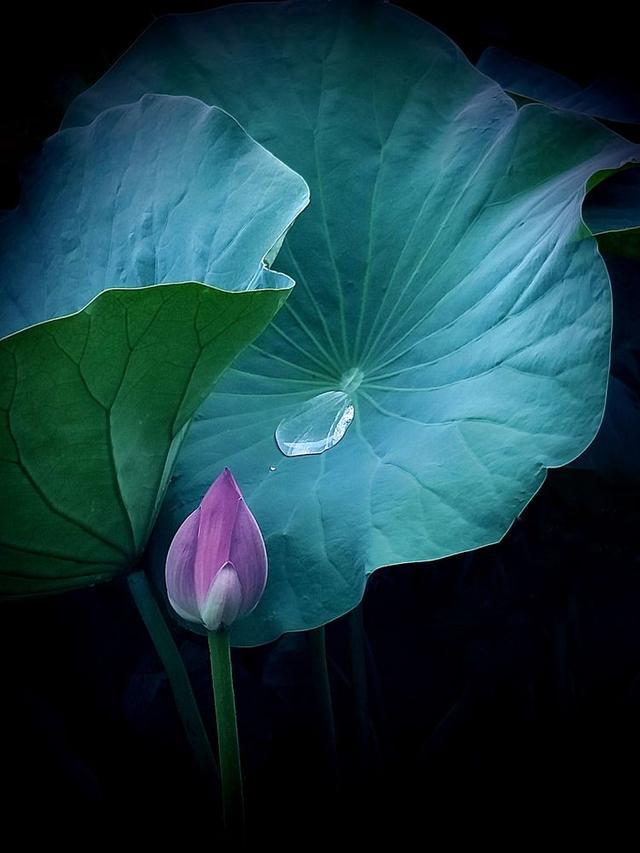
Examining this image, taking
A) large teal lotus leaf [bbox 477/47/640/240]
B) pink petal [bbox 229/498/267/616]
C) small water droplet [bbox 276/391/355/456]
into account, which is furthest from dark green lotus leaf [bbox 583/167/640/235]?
pink petal [bbox 229/498/267/616]

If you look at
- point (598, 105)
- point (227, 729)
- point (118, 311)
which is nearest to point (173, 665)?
point (227, 729)

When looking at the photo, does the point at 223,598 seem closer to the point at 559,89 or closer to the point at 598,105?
the point at 598,105

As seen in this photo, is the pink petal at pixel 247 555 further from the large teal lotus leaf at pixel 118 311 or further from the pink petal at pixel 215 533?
the large teal lotus leaf at pixel 118 311

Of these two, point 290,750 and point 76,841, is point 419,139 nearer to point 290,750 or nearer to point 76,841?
point 290,750

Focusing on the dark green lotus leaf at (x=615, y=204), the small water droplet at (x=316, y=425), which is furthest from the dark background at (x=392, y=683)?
the small water droplet at (x=316, y=425)

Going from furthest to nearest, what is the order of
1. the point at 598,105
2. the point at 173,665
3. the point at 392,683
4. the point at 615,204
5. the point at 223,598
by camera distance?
the point at 392,683 < the point at 598,105 < the point at 615,204 < the point at 173,665 < the point at 223,598

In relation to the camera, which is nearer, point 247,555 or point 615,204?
point 247,555
